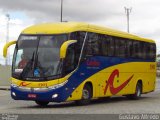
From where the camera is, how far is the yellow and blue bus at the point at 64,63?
21703mm

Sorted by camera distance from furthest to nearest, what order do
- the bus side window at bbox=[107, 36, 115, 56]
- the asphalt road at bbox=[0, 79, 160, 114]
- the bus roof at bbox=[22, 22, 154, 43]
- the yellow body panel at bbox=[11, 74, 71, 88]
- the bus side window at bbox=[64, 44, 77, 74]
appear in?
the bus side window at bbox=[107, 36, 115, 56] → the bus roof at bbox=[22, 22, 154, 43] → the bus side window at bbox=[64, 44, 77, 74] → the yellow body panel at bbox=[11, 74, 71, 88] → the asphalt road at bbox=[0, 79, 160, 114]

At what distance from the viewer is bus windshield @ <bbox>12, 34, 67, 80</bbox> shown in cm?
2172

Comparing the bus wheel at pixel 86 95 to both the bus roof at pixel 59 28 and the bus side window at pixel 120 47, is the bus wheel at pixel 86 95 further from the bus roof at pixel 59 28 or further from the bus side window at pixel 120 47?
the bus side window at pixel 120 47

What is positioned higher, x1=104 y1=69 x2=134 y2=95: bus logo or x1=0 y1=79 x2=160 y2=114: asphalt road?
x1=104 y1=69 x2=134 y2=95: bus logo

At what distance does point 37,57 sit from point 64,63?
3.76 ft

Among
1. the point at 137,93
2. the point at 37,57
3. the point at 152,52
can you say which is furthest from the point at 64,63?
the point at 152,52

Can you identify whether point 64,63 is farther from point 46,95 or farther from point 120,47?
point 120,47

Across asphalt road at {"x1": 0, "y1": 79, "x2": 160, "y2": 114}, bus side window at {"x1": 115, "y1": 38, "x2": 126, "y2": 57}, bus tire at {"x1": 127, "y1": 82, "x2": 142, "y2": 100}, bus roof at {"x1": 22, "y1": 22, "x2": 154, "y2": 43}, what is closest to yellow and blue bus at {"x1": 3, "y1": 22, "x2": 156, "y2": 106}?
bus roof at {"x1": 22, "y1": 22, "x2": 154, "y2": 43}

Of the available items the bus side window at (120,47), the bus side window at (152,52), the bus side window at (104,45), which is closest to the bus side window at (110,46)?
the bus side window at (104,45)

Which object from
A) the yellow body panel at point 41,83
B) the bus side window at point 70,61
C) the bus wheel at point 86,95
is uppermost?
the bus side window at point 70,61

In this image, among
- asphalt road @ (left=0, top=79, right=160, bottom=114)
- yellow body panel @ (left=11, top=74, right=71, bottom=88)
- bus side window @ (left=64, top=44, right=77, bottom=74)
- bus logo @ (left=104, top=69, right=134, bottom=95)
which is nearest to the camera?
asphalt road @ (left=0, top=79, right=160, bottom=114)

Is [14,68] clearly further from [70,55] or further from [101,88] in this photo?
[101,88]

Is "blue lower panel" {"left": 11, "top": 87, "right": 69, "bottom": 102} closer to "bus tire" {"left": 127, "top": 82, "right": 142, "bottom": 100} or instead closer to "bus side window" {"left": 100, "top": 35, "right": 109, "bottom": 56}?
"bus side window" {"left": 100, "top": 35, "right": 109, "bottom": 56}

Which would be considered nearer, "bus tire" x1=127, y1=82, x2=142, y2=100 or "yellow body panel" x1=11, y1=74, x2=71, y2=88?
"yellow body panel" x1=11, y1=74, x2=71, y2=88
